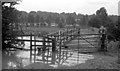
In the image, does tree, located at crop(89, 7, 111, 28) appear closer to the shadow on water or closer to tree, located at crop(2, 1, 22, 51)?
tree, located at crop(2, 1, 22, 51)

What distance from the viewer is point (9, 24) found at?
10.5m

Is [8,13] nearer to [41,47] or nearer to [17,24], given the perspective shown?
[17,24]

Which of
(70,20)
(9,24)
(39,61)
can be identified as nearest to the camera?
(39,61)

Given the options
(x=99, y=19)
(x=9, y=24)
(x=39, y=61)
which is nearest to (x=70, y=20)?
(x=99, y=19)

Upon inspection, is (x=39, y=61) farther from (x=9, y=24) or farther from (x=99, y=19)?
(x=99, y=19)

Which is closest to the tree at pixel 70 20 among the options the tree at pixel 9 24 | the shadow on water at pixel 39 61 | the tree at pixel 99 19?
the tree at pixel 99 19

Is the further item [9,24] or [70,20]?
[70,20]

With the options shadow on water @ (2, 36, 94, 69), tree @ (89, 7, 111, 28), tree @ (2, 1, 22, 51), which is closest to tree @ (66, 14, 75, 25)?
tree @ (89, 7, 111, 28)

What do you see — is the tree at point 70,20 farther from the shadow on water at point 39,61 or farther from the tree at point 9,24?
the shadow on water at point 39,61

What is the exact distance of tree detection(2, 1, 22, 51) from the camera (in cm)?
1011

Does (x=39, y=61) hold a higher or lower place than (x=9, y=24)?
lower

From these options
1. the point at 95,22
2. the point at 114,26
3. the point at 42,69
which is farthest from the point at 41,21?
the point at 42,69

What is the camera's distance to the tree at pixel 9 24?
10.1 metres

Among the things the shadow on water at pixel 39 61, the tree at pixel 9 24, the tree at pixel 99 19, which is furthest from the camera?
the tree at pixel 99 19
